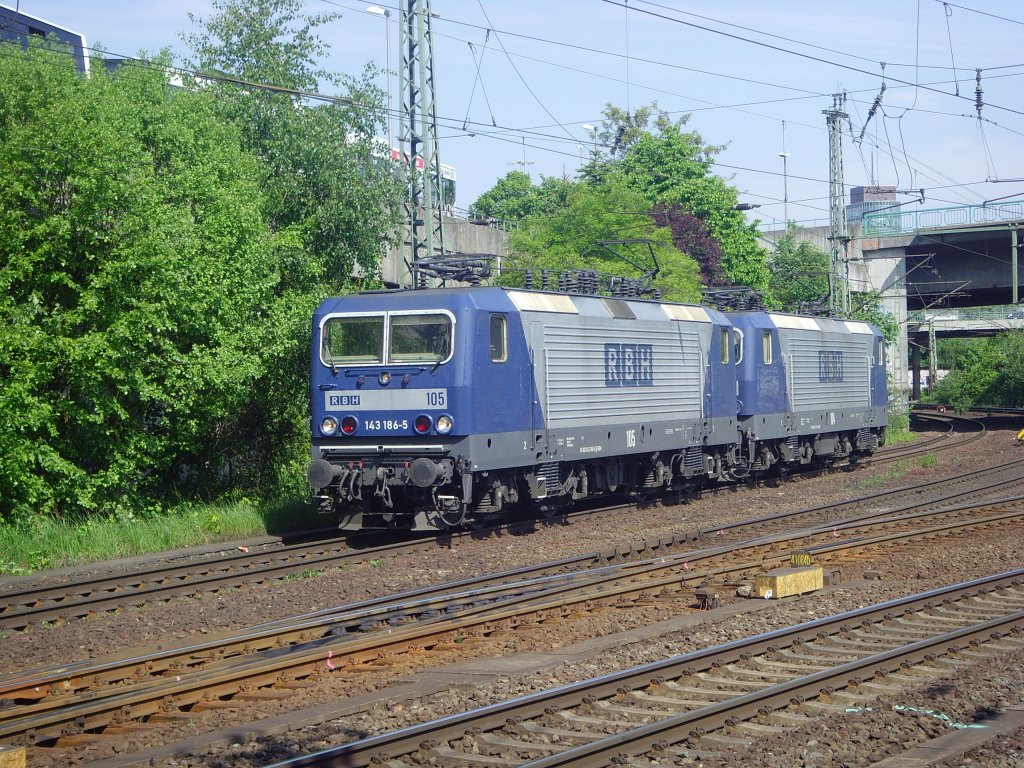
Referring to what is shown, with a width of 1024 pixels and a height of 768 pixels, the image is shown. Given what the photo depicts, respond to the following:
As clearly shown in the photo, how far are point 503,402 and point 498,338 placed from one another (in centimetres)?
91

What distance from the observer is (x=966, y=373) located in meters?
60.2

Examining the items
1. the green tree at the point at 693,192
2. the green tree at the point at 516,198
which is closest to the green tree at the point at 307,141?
the green tree at the point at 693,192

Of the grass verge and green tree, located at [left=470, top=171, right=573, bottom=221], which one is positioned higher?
green tree, located at [left=470, top=171, right=573, bottom=221]

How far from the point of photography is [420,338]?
1603cm

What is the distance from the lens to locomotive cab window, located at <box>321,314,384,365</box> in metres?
16.3

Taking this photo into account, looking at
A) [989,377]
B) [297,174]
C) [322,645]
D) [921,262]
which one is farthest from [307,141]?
[989,377]

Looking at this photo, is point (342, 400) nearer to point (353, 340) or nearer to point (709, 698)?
point (353, 340)

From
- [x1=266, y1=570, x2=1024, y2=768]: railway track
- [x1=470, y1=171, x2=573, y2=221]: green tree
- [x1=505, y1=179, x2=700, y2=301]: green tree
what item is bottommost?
[x1=266, y1=570, x2=1024, y2=768]: railway track

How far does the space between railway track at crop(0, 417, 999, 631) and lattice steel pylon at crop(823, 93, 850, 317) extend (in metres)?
22.0

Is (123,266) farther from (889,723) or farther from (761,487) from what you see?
(761,487)

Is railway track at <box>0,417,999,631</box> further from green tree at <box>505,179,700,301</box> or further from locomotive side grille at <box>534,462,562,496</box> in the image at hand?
green tree at <box>505,179,700,301</box>

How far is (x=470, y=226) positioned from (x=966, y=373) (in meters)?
37.0

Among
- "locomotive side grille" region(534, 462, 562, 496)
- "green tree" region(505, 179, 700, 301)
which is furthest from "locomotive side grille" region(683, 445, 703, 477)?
"green tree" region(505, 179, 700, 301)

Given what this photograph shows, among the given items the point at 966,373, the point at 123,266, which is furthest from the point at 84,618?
the point at 966,373
